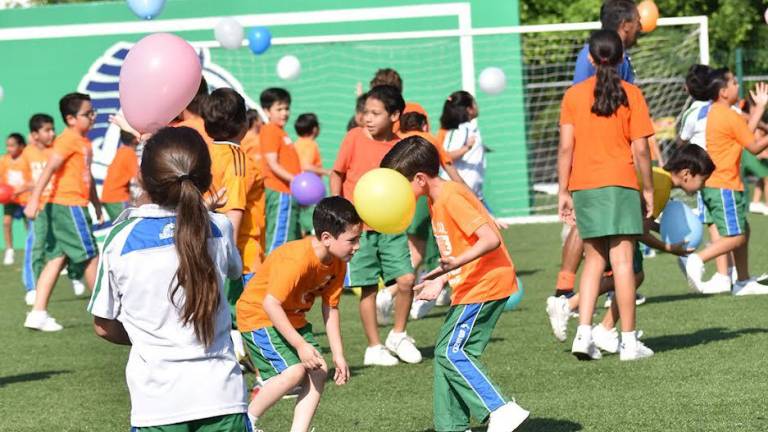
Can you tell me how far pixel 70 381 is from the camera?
25.5 ft

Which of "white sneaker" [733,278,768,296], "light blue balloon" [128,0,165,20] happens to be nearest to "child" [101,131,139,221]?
"light blue balloon" [128,0,165,20]

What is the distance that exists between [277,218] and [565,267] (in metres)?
3.79

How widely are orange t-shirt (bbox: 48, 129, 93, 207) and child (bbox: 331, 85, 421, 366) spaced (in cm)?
326

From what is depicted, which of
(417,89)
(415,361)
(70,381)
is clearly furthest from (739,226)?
(417,89)

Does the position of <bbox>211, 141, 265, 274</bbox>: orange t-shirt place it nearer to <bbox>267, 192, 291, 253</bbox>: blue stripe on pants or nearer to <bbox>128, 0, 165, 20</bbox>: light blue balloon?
<bbox>128, 0, 165, 20</bbox>: light blue balloon

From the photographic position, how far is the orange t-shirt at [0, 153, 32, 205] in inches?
669

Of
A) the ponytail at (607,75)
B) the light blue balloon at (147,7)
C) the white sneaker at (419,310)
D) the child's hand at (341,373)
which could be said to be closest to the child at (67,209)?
the light blue balloon at (147,7)

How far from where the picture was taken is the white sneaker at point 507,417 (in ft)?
17.5

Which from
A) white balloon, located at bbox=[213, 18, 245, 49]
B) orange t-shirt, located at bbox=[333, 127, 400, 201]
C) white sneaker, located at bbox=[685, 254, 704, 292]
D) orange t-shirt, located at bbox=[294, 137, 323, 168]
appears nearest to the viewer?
orange t-shirt, located at bbox=[333, 127, 400, 201]

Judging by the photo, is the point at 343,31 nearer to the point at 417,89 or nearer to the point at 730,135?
the point at 417,89

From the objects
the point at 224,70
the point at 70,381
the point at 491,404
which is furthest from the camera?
the point at 224,70

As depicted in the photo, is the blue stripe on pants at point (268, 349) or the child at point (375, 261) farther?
the child at point (375, 261)

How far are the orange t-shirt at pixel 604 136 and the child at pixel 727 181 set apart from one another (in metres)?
2.89

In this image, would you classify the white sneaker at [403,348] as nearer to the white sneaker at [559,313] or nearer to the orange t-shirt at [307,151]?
the white sneaker at [559,313]
